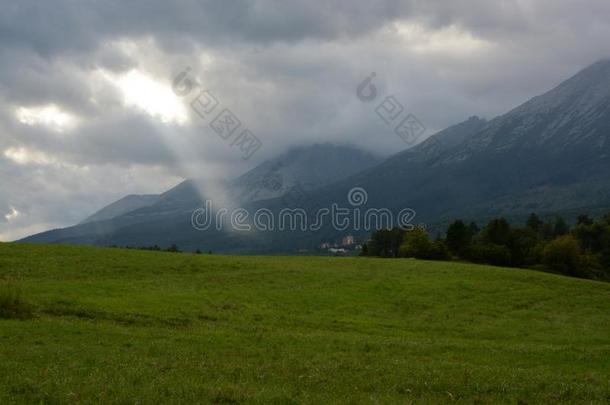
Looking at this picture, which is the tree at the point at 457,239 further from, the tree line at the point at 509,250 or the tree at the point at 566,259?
the tree at the point at 566,259

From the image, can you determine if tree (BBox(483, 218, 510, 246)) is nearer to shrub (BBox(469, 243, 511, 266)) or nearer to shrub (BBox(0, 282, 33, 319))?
shrub (BBox(469, 243, 511, 266))

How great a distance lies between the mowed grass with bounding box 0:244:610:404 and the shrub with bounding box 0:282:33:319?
1.74 feet

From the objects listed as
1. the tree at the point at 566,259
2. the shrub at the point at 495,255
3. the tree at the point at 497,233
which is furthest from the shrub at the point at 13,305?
the tree at the point at 497,233

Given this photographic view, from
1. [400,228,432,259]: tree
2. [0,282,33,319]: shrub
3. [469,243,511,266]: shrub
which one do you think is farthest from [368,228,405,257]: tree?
[0,282,33,319]: shrub

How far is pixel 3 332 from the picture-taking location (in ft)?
90.0

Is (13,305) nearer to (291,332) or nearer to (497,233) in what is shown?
(291,332)

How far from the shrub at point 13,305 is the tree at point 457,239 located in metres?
92.8

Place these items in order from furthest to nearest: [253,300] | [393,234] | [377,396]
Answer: [393,234], [253,300], [377,396]

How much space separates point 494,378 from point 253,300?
1022 inches

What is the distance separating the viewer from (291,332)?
3359cm

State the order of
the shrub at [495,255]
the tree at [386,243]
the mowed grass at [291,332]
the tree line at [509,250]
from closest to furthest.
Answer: the mowed grass at [291,332], the tree line at [509,250], the shrub at [495,255], the tree at [386,243]

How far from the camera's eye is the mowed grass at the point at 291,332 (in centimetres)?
1812

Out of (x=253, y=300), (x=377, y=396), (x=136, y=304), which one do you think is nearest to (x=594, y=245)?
(x=253, y=300)

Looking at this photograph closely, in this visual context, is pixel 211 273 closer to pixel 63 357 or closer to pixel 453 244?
pixel 63 357
